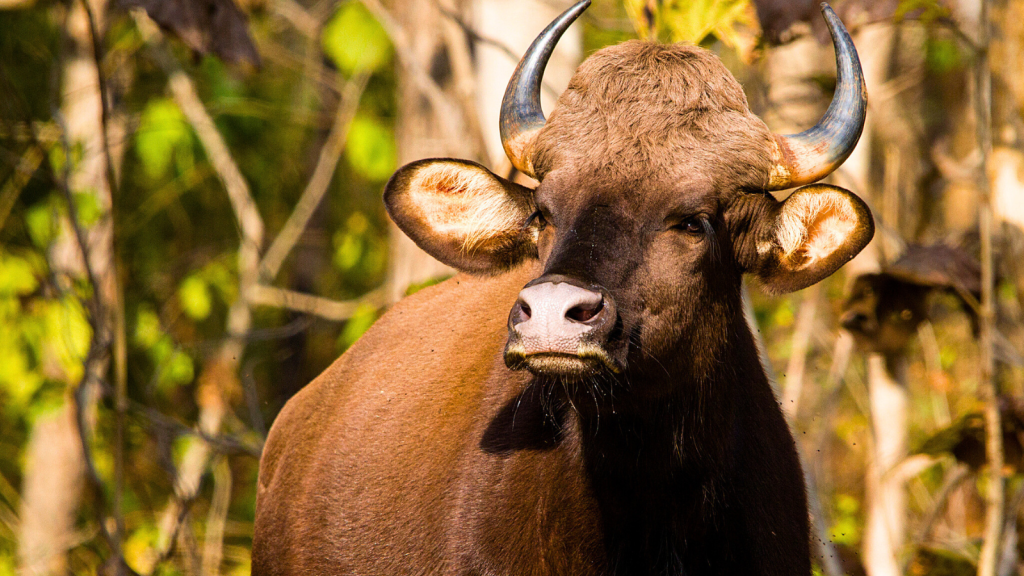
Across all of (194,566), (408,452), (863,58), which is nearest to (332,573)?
(408,452)

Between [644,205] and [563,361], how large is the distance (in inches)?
27.7

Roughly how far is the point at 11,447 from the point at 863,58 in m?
13.4

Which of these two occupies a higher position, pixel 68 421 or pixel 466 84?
pixel 466 84

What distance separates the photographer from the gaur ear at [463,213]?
400 cm

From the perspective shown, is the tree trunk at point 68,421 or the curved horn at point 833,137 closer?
the curved horn at point 833,137

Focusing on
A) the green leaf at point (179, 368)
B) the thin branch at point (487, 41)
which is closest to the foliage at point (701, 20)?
the thin branch at point (487, 41)

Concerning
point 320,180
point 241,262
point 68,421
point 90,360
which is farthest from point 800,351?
point 68,421

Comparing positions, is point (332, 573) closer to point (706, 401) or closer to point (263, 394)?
point (706, 401)

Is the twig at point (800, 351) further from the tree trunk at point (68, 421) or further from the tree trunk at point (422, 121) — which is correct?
the tree trunk at point (68, 421)

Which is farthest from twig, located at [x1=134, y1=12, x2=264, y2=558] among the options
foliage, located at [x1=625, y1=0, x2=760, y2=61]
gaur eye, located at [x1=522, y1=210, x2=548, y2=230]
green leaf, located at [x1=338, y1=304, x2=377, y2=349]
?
gaur eye, located at [x1=522, y1=210, x2=548, y2=230]

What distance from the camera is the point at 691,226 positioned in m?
3.54

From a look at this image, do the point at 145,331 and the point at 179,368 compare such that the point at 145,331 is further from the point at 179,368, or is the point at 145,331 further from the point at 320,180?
the point at 320,180

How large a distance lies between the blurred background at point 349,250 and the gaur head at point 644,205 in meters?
1.75

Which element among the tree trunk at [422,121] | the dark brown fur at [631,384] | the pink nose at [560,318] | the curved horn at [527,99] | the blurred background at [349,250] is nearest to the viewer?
the pink nose at [560,318]
